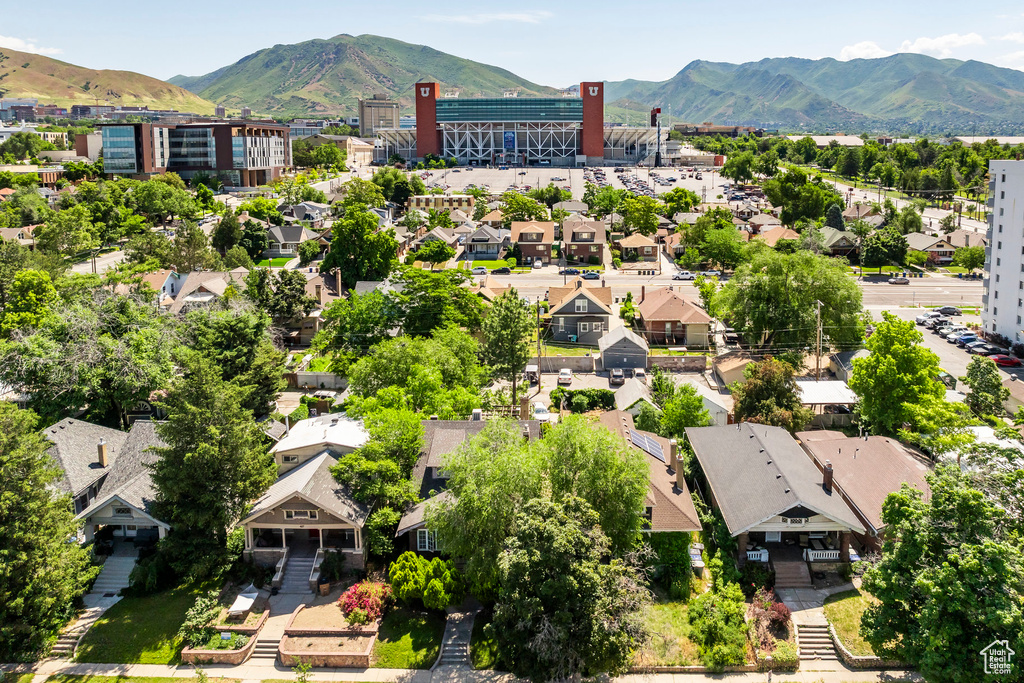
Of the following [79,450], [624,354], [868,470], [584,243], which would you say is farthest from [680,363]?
[584,243]

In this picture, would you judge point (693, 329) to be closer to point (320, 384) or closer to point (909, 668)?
point (320, 384)

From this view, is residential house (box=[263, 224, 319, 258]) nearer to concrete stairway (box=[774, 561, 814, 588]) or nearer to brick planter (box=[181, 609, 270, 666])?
brick planter (box=[181, 609, 270, 666])

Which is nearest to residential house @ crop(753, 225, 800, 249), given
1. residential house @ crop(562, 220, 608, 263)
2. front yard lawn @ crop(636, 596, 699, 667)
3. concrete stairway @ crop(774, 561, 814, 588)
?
residential house @ crop(562, 220, 608, 263)

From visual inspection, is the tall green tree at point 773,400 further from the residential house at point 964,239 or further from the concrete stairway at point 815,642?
the residential house at point 964,239

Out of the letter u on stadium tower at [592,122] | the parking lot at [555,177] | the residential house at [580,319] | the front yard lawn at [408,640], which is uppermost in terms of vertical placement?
the letter u on stadium tower at [592,122]

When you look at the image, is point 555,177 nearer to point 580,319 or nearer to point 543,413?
point 580,319

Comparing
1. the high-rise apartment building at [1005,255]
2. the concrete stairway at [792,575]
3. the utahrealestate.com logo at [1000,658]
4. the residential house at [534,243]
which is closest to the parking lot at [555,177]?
the residential house at [534,243]
